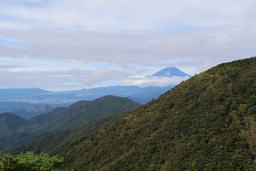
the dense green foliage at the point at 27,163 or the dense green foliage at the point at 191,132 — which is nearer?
the dense green foliage at the point at 27,163

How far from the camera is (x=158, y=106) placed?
8038 cm

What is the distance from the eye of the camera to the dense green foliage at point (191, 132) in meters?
47.9

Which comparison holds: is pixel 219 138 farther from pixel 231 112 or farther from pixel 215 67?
pixel 215 67

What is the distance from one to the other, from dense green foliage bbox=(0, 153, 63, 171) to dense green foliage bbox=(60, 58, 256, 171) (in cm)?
3027

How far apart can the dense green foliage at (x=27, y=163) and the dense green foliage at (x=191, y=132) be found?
3027cm

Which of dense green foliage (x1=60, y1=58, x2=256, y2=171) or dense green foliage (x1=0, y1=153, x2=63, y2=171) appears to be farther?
dense green foliage (x1=60, y1=58, x2=256, y2=171)

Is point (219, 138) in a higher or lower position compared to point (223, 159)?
higher

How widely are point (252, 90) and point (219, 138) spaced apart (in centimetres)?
1952

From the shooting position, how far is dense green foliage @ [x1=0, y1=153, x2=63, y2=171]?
85.1 feet

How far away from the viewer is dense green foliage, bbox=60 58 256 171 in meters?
47.9

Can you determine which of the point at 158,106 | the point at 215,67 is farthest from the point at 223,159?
the point at 215,67

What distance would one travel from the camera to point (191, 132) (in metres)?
57.3

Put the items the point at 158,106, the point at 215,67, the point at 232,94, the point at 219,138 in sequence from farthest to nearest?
the point at 215,67 → the point at 158,106 → the point at 232,94 → the point at 219,138

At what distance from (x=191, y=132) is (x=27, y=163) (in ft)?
139
